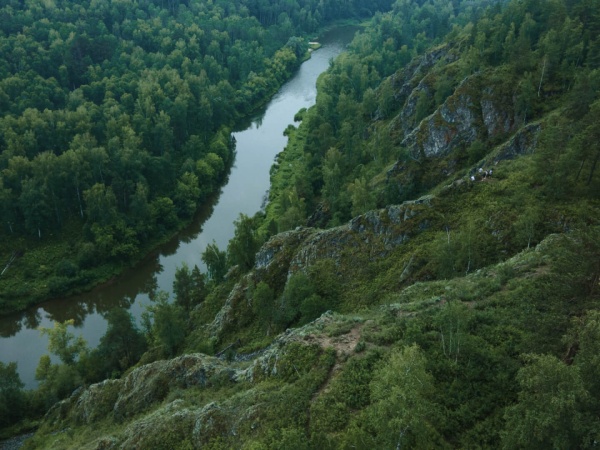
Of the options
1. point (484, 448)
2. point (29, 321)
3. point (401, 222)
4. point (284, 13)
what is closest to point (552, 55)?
point (401, 222)

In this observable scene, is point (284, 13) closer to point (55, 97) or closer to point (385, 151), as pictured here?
point (55, 97)

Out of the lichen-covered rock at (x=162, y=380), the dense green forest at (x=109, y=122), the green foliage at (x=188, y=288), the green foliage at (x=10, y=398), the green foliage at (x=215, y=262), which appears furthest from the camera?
the dense green forest at (x=109, y=122)

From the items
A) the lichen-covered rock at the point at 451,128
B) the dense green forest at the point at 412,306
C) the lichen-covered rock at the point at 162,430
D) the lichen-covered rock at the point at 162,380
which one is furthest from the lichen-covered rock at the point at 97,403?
the lichen-covered rock at the point at 451,128

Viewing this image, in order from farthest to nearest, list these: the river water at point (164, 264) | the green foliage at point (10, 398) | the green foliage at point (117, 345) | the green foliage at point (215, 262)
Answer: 1. the green foliage at point (215, 262)
2. the river water at point (164, 264)
3. the green foliage at point (117, 345)
4. the green foliage at point (10, 398)

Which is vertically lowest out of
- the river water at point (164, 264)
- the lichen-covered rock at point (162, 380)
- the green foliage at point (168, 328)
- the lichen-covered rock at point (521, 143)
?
the lichen-covered rock at point (162, 380)

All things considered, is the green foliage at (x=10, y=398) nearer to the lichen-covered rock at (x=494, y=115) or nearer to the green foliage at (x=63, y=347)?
the green foliage at (x=63, y=347)

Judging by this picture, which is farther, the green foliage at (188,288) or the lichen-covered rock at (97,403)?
the green foliage at (188,288)
